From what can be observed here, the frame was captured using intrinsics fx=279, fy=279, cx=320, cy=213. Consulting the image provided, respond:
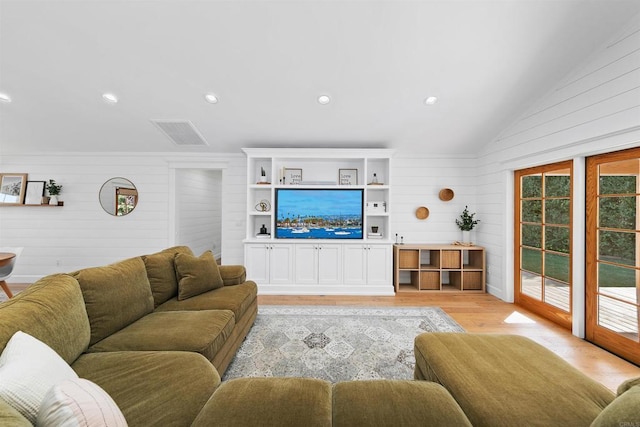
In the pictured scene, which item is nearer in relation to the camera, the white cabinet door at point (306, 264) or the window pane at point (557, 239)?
the window pane at point (557, 239)

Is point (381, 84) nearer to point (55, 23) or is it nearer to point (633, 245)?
point (633, 245)

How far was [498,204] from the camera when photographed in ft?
14.0

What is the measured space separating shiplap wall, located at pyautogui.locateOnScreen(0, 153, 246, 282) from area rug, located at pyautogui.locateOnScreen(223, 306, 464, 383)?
2.26 m

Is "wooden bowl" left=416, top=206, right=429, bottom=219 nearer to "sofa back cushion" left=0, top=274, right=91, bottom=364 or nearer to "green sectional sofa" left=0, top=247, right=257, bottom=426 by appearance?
"green sectional sofa" left=0, top=247, right=257, bottom=426

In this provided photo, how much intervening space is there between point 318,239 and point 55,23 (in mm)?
3808

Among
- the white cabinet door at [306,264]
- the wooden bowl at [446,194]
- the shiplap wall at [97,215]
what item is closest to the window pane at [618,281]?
the wooden bowl at [446,194]

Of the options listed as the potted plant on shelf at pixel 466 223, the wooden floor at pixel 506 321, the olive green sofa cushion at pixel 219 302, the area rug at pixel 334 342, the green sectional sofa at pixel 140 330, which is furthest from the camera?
the potted plant on shelf at pixel 466 223

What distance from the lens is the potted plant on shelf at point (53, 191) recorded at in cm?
481

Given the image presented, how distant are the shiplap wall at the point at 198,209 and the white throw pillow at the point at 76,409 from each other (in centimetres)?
457

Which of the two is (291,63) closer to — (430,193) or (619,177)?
(430,193)

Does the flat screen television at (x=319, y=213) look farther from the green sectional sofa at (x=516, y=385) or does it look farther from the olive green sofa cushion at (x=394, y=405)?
the olive green sofa cushion at (x=394, y=405)

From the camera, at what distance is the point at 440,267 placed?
14.8 ft

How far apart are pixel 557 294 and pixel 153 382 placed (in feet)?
13.7

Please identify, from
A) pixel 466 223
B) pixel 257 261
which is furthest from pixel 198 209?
pixel 466 223
